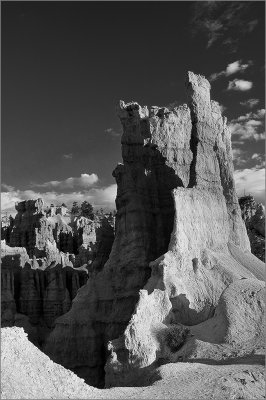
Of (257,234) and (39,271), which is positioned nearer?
(39,271)

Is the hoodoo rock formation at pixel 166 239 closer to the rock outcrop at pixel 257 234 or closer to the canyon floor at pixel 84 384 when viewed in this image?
the canyon floor at pixel 84 384

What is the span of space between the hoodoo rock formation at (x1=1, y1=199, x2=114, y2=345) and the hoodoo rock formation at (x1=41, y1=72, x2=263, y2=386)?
5312mm

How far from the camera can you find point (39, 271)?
191ft

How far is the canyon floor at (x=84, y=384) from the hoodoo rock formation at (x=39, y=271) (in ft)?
67.1

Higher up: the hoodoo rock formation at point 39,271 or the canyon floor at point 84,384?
the hoodoo rock formation at point 39,271

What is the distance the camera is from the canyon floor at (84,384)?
18.2m

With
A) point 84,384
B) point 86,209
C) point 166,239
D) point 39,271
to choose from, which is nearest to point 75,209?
point 86,209

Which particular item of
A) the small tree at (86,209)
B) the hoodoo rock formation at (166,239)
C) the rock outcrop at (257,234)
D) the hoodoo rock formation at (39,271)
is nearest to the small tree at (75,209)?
the small tree at (86,209)

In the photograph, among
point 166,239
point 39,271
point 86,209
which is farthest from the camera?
point 86,209

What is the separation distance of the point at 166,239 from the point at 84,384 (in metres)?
19.6

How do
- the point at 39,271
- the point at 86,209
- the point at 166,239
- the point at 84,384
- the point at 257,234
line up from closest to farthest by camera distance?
the point at 84,384 < the point at 166,239 < the point at 39,271 < the point at 257,234 < the point at 86,209

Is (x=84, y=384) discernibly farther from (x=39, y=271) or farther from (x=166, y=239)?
(x=39, y=271)

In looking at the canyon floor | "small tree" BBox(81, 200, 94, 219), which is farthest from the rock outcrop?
"small tree" BBox(81, 200, 94, 219)

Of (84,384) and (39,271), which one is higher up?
(39,271)
